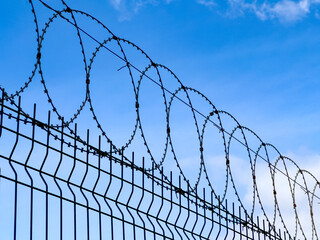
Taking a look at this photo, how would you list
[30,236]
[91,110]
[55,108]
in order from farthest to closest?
1. [91,110]
2. [55,108]
3. [30,236]

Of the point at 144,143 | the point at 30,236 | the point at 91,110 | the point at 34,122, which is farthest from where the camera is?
the point at 144,143

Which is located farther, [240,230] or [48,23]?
[240,230]

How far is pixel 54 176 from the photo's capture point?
21.5 feet

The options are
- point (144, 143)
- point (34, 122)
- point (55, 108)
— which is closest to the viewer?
point (34, 122)

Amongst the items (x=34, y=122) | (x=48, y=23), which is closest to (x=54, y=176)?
(x=34, y=122)

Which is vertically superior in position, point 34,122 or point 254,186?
point 254,186

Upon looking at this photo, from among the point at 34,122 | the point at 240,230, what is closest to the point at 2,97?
the point at 34,122

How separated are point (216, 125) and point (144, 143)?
3233 millimetres

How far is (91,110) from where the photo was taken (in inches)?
314

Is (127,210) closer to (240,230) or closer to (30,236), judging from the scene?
(30,236)

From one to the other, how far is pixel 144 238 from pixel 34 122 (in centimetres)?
190

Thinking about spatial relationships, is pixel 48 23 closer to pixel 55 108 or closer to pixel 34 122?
pixel 55 108

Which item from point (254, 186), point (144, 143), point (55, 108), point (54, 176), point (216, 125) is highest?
point (216, 125)

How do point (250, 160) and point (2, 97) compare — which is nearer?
point (2, 97)
